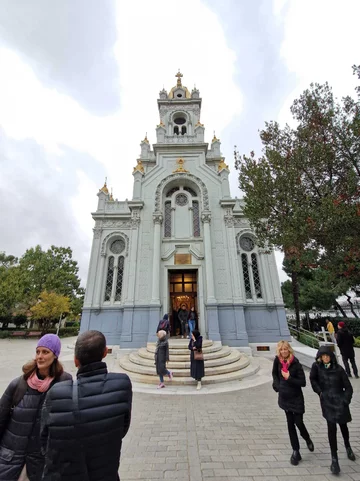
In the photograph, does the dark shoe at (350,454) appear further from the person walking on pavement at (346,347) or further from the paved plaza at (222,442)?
the person walking on pavement at (346,347)

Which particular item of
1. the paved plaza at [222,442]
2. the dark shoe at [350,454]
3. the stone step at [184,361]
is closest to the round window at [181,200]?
the stone step at [184,361]

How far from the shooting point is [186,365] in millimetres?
8945

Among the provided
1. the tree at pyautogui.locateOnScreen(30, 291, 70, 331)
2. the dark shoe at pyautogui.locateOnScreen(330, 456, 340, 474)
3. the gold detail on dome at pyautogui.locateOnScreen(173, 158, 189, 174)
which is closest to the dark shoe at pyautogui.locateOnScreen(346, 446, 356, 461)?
the dark shoe at pyautogui.locateOnScreen(330, 456, 340, 474)

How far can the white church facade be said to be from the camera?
13.3m

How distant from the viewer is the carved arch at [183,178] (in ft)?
52.0

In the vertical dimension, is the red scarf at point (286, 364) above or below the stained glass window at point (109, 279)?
below

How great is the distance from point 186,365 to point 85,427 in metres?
8.34

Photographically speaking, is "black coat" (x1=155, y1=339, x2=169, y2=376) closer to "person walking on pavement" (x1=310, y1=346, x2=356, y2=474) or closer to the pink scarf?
"person walking on pavement" (x1=310, y1=346, x2=356, y2=474)

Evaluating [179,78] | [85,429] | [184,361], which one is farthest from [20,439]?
[179,78]

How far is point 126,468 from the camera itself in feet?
11.6

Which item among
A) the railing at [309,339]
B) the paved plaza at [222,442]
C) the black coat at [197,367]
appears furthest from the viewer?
the railing at [309,339]

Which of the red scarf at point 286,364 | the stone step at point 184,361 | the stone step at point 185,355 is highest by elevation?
the red scarf at point 286,364

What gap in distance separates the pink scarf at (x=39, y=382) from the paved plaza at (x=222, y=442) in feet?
8.08

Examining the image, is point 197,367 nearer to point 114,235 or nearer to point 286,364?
point 286,364
